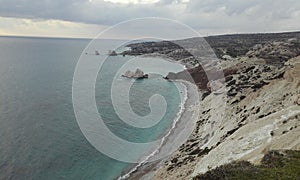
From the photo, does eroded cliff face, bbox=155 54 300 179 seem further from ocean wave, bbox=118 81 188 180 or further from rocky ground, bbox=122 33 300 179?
ocean wave, bbox=118 81 188 180

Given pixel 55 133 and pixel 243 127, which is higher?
pixel 243 127

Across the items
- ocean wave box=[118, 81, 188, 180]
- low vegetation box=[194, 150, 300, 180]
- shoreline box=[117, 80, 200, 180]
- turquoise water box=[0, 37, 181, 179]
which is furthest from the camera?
turquoise water box=[0, 37, 181, 179]

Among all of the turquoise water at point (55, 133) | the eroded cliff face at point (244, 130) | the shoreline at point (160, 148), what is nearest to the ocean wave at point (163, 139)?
the shoreline at point (160, 148)

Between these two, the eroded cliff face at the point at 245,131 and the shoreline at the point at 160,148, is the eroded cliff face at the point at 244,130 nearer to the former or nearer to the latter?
the eroded cliff face at the point at 245,131

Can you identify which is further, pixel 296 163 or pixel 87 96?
pixel 87 96

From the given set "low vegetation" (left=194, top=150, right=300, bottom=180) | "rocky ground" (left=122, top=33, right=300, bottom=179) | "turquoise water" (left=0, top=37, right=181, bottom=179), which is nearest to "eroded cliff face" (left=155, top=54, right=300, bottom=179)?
"rocky ground" (left=122, top=33, right=300, bottom=179)

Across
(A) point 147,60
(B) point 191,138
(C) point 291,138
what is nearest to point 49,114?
(B) point 191,138

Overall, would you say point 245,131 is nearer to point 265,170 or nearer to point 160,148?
point 265,170

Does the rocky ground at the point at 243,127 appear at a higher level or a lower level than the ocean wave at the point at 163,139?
higher

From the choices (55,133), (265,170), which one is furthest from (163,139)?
(265,170)

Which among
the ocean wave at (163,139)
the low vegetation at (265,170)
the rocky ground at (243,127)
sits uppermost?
the low vegetation at (265,170)

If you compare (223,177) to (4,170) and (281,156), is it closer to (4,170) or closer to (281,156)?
(281,156)
